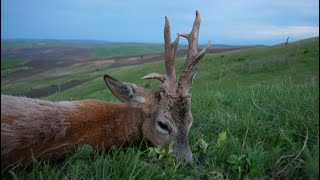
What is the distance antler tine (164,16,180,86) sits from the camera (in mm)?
6961

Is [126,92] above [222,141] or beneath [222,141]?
above

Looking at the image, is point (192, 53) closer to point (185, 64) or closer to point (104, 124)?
point (185, 64)

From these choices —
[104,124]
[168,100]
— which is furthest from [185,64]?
[104,124]

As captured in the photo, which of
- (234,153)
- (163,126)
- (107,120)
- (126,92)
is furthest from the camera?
(126,92)

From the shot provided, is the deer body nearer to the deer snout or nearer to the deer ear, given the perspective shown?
the deer ear

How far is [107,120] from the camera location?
623 centimetres

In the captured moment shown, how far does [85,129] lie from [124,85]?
132cm

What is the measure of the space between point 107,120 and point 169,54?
1.74m

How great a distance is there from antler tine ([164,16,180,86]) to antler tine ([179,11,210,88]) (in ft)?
0.68

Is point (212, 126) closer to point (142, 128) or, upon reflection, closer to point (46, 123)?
point (142, 128)

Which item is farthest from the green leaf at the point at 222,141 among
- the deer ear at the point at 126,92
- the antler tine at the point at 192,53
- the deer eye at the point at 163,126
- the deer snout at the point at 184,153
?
the deer ear at the point at 126,92

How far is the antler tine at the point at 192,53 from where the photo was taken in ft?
22.4

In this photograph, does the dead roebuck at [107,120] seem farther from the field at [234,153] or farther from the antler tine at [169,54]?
the field at [234,153]

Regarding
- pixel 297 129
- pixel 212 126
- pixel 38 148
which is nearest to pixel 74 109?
pixel 38 148
